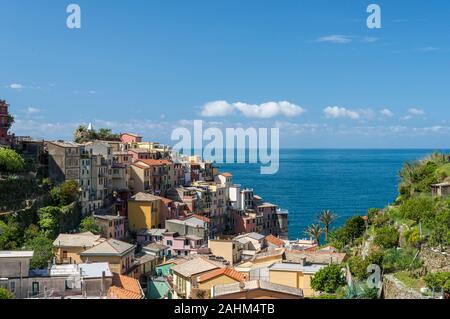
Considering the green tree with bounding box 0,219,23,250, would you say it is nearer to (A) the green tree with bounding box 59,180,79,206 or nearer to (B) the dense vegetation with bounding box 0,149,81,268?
(B) the dense vegetation with bounding box 0,149,81,268

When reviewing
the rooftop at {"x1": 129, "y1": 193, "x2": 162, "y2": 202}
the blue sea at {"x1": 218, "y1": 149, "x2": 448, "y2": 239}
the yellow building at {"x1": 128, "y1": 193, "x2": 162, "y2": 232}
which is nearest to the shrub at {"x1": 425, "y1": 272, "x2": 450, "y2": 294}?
the yellow building at {"x1": 128, "y1": 193, "x2": 162, "y2": 232}

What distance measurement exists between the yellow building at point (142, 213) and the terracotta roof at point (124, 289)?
57.8 ft

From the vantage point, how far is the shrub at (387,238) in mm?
24453

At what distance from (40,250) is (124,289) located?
7.24 meters

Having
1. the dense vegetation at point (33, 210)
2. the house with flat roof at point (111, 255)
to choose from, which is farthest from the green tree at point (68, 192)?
the house with flat roof at point (111, 255)

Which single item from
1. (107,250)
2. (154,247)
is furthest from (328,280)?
(154,247)

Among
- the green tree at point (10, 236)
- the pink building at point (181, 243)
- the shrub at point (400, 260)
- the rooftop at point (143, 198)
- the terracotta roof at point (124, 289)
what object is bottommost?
the pink building at point (181, 243)

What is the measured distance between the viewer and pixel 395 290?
19.7 m

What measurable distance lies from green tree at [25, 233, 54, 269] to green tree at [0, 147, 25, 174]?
6.00m

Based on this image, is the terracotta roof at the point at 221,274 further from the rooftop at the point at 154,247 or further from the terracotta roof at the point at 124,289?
the rooftop at the point at 154,247

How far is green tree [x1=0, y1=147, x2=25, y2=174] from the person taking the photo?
122 feet

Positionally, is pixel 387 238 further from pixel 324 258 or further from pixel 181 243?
pixel 181 243
